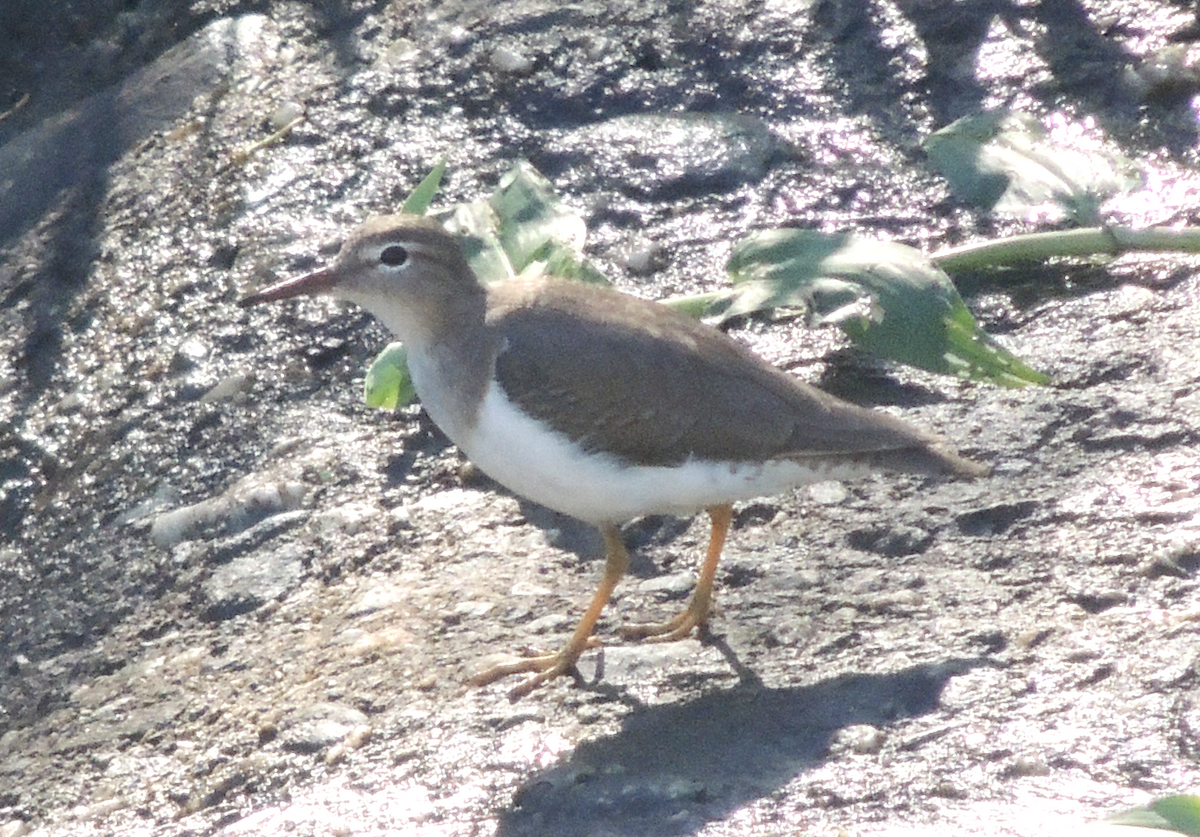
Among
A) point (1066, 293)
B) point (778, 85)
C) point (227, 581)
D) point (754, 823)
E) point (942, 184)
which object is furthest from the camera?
A: point (778, 85)

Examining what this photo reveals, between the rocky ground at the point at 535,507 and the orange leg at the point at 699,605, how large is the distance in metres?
0.09

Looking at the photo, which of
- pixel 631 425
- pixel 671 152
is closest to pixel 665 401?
pixel 631 425

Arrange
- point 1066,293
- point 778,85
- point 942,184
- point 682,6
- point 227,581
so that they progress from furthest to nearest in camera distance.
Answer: point 682,6
point 778,85
point 942,184
point 1066,293
point 227,581

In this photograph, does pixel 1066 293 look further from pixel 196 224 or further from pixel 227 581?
pixel 196 224

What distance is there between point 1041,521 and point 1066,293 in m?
1.65

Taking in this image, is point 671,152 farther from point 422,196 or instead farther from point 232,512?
point 232,512

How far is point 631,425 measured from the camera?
4750mm

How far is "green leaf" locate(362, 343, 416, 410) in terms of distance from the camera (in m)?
5.67

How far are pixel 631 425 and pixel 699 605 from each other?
67 centimetres

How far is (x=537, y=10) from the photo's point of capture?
8.08 meters

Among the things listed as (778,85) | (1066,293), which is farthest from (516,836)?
(778,85)

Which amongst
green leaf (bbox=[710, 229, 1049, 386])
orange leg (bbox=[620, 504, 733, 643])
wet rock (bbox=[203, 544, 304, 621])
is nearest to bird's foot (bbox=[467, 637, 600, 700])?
orange leg (bbox=[620, 504, 733, 643])

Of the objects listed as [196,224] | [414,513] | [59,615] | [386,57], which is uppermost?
[386,57]

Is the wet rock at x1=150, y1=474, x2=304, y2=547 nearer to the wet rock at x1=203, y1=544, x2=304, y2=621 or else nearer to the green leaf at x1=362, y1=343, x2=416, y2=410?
the wet rock at x1=203, y1=544, x2=304, y2=621
